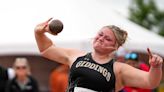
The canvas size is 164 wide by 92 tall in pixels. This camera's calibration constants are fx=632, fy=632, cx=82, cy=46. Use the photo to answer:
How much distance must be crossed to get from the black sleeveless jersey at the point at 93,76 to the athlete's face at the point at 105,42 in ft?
0.36

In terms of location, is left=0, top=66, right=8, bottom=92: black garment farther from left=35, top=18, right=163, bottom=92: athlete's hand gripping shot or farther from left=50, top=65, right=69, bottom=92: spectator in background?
left=35, top=18, right=163, bottom=92: athlete's hand gripping shot

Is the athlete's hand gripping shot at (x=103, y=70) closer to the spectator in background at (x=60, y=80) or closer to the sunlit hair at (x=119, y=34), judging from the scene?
the sunlit hair at (x=119, y=34)

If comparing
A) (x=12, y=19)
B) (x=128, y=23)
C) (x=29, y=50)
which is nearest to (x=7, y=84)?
(x=29, y=50)

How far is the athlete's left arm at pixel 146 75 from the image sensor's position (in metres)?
4.41

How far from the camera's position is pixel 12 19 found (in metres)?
14.0

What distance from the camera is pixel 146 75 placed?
4609 millimetres

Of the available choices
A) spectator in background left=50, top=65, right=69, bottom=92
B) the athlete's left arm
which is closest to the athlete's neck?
the athlete's left arm

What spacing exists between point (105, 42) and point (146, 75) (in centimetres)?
42

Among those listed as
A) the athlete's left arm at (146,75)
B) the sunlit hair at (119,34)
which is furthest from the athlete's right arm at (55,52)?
the athlete's left arm at (146,75)

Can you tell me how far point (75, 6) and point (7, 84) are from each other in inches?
223

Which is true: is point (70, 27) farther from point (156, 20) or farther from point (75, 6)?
point (156, 20)

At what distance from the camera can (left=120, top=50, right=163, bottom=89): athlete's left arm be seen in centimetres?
441

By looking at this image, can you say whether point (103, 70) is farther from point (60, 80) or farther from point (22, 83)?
point (60, 80)

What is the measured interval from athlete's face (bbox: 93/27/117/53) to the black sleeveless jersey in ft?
0.36
